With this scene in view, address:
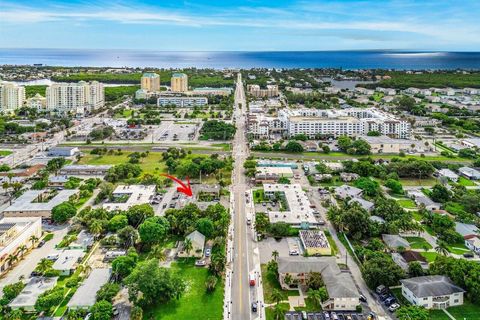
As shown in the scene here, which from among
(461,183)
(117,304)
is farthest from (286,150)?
(117,304)

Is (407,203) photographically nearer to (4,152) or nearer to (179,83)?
(4,152)

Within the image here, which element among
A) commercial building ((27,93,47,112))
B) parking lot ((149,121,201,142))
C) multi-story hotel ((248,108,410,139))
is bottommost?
parking lot ((149,121,201,142))

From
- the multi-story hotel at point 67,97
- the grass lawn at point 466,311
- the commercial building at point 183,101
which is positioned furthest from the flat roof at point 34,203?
the commercial building at point 183,101

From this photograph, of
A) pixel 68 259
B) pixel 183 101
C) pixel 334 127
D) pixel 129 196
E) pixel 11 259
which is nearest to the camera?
pixel 11 259

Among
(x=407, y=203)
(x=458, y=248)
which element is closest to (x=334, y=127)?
(x=407, y=203)

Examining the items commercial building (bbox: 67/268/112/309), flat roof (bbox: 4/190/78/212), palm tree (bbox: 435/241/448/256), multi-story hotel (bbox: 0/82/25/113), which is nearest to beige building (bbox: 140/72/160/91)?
multi-story hotel (bbox: 0/82/25/113)

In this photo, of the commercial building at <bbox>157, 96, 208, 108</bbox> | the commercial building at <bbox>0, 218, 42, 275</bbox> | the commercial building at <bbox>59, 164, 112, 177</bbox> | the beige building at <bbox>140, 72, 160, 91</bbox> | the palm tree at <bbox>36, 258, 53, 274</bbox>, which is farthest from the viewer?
the beige building at <bbox>140, 72, 160, 91</bbox>

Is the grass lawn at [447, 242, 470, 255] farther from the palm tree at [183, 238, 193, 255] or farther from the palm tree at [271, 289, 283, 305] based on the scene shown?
the palm tree at [183, 238, 193, 255]

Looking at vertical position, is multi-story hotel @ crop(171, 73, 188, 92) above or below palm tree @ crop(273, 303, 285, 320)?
above
